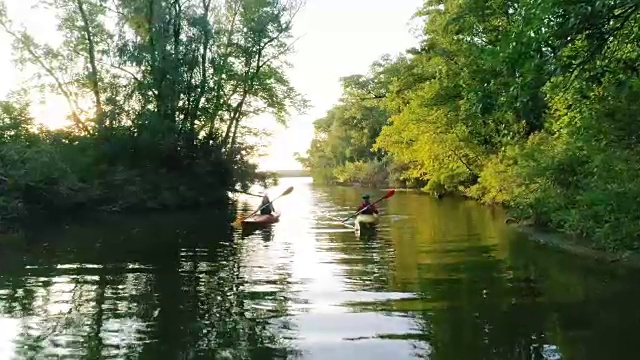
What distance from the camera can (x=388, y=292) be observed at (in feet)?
38.5

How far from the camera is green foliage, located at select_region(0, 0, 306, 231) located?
2984 cm

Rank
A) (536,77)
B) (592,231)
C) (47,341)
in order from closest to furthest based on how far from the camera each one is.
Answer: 1. (536,77)
2. (47,341)
3. (592,231)

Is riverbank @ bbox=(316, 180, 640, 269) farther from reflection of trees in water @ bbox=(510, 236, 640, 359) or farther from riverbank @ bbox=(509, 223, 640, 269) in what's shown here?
reflection of trees in water @ bbox=(510, 236, 640, 359)

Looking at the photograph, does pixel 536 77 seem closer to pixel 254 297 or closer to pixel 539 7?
pixel 539 7

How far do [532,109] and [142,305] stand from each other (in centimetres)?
703

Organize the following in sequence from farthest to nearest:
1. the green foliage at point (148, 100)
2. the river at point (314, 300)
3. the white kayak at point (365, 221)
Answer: the green foliage at point (148, 100), the white kayak at point (365, 221), the river at point (314, 300)

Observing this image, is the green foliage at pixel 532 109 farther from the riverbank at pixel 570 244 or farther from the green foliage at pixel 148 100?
the green foliage at pixel 148 100

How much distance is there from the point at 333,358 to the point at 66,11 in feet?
105

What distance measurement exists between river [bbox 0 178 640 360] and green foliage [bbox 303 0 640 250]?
5.74ft

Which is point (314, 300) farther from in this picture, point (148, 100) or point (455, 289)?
point (148, 100)

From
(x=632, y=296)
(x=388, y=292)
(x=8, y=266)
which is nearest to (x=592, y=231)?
(x=632, y=296)

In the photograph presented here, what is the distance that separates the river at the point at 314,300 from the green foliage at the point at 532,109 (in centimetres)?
175

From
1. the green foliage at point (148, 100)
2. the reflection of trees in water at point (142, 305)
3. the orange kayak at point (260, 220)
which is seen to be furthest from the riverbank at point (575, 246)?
the green foliage at point (148, 100)

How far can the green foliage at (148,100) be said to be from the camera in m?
29.8
